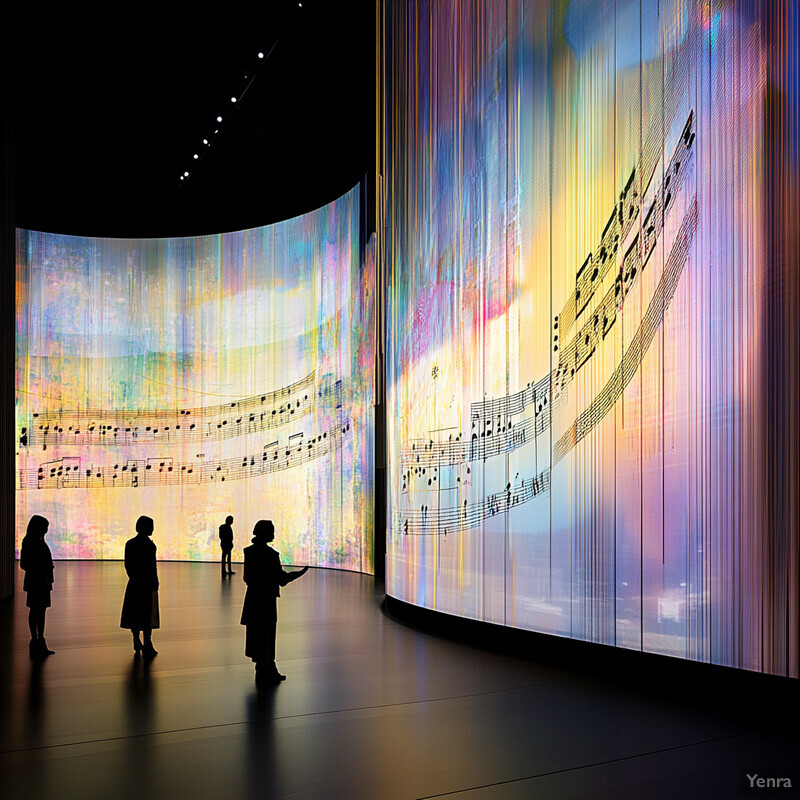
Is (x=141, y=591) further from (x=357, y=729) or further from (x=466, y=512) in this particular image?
(x=357, y=729)

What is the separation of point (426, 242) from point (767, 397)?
4686 mm

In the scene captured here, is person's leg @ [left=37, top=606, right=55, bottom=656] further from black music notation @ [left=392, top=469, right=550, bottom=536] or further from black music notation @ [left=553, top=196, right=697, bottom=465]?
black music notation @ [left=553, top=196, right=697, bottom=465]

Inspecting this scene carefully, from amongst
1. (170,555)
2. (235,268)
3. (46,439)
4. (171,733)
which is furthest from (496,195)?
(46,439)

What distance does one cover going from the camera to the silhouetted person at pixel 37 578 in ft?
24.8

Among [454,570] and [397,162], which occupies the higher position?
[397,162]

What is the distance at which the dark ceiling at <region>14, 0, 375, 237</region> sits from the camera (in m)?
15.0

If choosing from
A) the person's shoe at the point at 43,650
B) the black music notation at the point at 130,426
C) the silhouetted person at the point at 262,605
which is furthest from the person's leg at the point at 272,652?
the black music notation at the point at 130,426

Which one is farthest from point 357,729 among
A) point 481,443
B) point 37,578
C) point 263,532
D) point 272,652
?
point 37,578

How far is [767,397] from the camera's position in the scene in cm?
543

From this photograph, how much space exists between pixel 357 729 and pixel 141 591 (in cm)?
346

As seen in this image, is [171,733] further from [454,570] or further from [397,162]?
[397,162]

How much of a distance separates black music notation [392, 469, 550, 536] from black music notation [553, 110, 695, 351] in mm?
1288

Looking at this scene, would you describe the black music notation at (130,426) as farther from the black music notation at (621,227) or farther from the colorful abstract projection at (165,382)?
the black music notation at (621,227)

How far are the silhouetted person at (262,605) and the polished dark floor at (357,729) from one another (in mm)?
204
